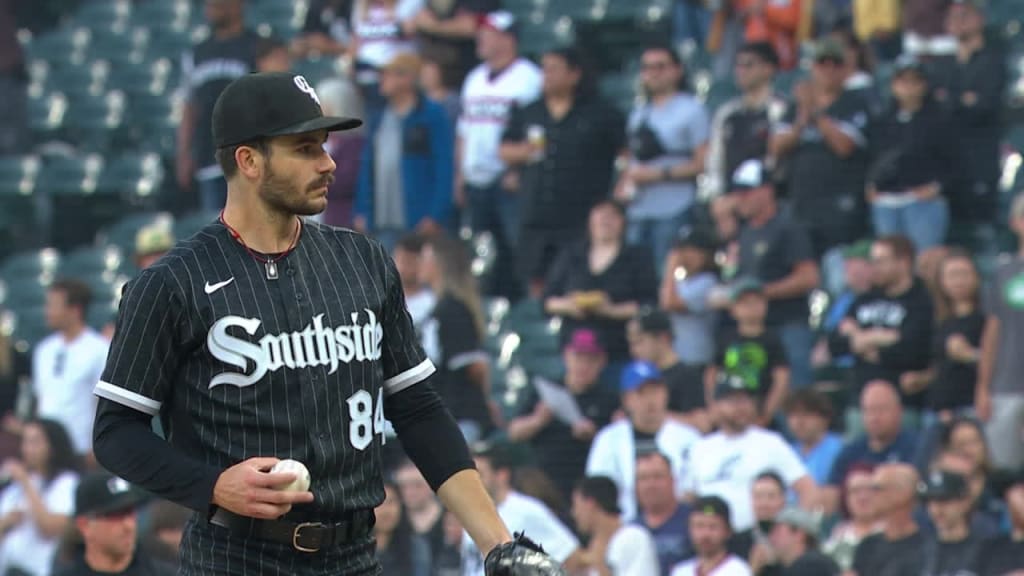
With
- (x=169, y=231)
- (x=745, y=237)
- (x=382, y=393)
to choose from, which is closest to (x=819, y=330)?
(x=745, y=237)

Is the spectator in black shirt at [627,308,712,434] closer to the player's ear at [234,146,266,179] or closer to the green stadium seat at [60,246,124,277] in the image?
the green stadium seat at [60,246,124,277]

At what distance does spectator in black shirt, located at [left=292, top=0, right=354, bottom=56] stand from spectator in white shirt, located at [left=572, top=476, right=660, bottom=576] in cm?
427

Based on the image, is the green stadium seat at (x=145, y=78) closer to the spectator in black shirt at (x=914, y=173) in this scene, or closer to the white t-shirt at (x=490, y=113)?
the white t-shirt at (x=490, y=113)

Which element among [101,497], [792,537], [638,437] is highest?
[101,497]

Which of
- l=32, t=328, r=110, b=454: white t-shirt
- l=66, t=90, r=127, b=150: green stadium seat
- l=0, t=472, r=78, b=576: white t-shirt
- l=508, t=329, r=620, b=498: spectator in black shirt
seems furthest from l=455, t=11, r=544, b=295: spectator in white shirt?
l=66, t=90, r=127, b=150: green stadium seat

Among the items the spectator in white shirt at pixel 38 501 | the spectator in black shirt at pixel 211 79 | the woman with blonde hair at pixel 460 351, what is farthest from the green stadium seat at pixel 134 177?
the woman with blonde hair at pixel 460 351

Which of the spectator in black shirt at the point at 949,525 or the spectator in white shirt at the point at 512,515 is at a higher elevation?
the spectator in white shirt at the point at 512,515

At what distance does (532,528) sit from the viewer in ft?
22.8

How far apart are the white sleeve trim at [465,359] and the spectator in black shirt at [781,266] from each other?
1.12m

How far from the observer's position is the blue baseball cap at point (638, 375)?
7441mm

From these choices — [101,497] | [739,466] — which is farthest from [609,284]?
[101,497]

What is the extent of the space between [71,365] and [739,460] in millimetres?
3050

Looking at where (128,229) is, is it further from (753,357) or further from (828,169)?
(753,357)

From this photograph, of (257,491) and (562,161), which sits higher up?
(562,161)
